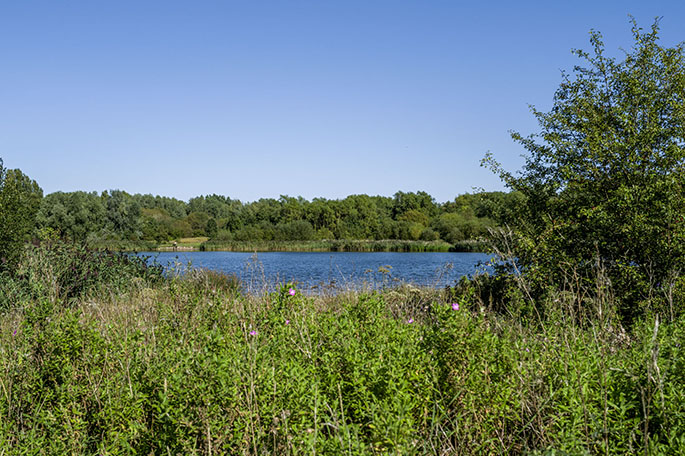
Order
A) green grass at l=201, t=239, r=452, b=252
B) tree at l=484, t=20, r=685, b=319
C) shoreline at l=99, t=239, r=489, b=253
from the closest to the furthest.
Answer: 1. tree at l=484, t=20, r=685, b=319
2. shoreline at l=99, t=239, r=489, b=253
3. green grass at l=201, t=239, r=452, b=252

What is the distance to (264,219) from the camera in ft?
303

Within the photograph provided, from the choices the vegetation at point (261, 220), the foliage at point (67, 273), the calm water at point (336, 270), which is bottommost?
the calm water at point (336, 270)

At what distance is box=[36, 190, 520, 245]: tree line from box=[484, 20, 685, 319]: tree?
3709 centimetres

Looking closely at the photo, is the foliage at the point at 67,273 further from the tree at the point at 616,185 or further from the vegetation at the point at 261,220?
the vegetation at the point at 261,220

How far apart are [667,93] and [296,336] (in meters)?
7.66

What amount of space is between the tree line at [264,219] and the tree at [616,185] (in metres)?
37.1

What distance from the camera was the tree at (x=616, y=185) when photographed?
6.75 m

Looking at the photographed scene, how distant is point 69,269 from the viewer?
366 inches

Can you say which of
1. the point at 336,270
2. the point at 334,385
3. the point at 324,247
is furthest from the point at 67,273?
the point at 324,247

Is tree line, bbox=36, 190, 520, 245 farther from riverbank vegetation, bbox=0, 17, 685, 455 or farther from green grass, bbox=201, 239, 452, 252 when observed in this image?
riverbank vegetation, bbox=0, 17, 685, 455

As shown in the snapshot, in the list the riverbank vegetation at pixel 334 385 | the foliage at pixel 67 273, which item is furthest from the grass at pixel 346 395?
the foliage at pixel 67 273

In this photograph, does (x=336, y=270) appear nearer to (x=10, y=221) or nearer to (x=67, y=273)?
(x=67, y=273)

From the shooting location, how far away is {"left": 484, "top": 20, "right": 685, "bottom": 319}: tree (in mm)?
6746

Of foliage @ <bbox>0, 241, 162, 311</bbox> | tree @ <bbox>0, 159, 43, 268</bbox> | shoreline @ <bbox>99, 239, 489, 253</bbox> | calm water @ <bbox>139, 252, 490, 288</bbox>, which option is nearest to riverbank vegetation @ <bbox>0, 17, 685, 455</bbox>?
calm water @ <bbox>139, 252, 490, 288</bbox>
